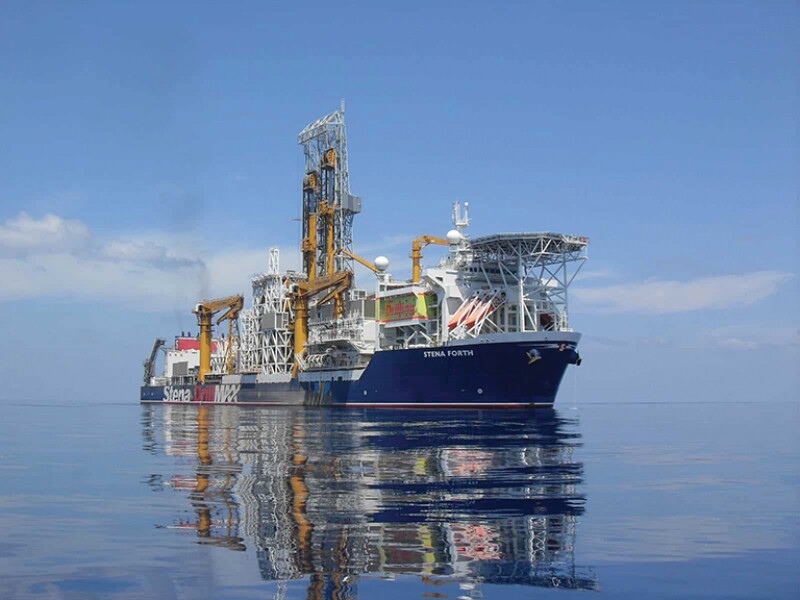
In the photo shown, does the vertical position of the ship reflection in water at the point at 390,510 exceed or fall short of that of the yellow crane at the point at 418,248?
it falls short

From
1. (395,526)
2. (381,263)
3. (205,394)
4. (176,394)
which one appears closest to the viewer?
(395,526)

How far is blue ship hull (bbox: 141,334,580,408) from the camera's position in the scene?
186 feet

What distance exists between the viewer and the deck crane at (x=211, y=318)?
9544 cm

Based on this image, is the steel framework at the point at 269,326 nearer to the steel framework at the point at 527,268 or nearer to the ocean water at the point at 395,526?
the steel framework at the point at 527,268

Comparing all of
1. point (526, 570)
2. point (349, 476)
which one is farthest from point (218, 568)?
point (349, 476)

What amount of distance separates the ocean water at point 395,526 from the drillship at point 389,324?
33554mm

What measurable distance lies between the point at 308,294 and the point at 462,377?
24165 mm

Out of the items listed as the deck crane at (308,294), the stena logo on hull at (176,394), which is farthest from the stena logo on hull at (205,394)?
the deck crane at (308,294)

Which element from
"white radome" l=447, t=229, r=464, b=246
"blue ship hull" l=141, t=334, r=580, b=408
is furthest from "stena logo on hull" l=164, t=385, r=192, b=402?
"white radome" l=447, t=229, r=464, b=246

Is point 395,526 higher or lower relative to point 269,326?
lower

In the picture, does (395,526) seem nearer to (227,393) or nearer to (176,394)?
(227,393)

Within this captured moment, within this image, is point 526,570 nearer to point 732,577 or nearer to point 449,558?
point 449,558

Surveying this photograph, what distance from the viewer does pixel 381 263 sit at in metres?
77.0

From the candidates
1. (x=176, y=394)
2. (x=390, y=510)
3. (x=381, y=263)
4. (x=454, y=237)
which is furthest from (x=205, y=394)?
(x=390, y=510)
